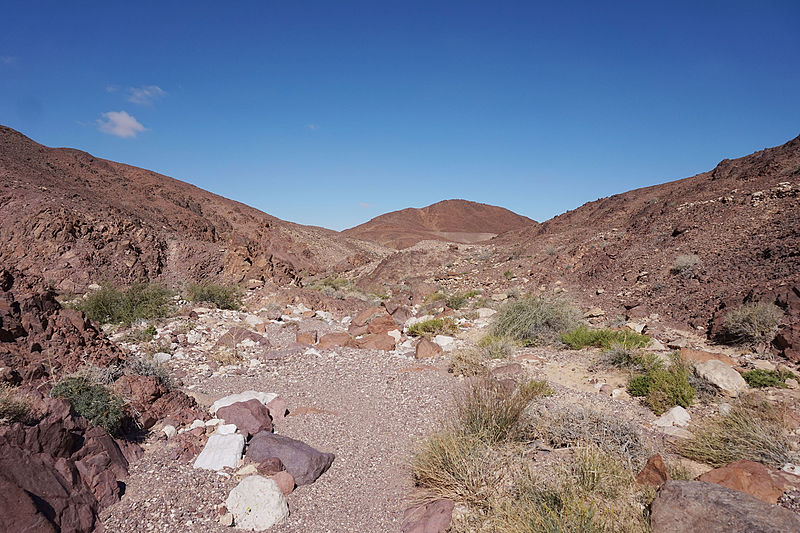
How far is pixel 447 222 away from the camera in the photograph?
75.1 metres

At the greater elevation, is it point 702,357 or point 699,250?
point 699,250

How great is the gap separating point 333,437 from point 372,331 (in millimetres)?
4878

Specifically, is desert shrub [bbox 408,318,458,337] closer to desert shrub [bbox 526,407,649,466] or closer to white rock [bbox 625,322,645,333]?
white rock [bbox 625,322,645,333]

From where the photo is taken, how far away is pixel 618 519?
2.53 m

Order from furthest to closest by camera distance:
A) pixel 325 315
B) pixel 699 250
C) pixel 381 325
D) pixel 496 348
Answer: pixel 699 250, pixel 325 315, pixel 381 325, pixel 496 348

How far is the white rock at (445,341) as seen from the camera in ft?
26.9

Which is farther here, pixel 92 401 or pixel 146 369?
pixel 146 369

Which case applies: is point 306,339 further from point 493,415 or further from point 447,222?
point 447,222

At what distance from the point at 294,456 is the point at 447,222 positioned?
72.5 metres

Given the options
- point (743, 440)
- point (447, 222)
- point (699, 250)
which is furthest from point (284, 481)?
point (447, 222)

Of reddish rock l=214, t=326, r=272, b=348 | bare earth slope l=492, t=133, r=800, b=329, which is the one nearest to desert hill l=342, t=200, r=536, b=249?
bare earth slope l=492, t=133, r=800, b=329

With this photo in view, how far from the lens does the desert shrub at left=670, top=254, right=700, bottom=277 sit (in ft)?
36.0

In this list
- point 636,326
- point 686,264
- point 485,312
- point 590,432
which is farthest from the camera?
point 485,312

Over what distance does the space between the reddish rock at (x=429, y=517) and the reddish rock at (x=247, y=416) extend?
A: 1952 millimetres
